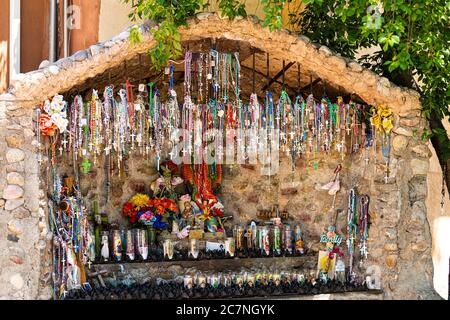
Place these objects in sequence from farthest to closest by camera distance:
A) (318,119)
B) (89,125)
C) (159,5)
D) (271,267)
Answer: (271,267) < (318,119) < (89,125) < (159,5)

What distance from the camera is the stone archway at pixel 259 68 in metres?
6.22

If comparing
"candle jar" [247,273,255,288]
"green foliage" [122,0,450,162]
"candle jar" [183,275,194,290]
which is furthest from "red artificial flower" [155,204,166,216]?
"green foliage" [122,0,450,162]

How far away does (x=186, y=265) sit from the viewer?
787 centimetres

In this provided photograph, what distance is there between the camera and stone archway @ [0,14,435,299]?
6223 millimetres

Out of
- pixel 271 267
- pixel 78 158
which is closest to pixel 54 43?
pixel 78 158

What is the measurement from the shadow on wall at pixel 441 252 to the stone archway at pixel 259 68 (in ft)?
5.80

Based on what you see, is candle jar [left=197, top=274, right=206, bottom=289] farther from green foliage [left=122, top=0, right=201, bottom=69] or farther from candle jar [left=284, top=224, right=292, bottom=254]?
green foliage [left=122, top=0, right=201, bottom=69]

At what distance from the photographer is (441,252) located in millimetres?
8953

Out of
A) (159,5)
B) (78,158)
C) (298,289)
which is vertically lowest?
(298,289)

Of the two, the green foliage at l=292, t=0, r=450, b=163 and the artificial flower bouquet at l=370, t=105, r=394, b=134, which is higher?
the green foliage at l=292, t=0, r=450, b=163

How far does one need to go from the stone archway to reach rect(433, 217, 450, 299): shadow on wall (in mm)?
1769

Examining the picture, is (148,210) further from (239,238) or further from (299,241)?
(299,241)

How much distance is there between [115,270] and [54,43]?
2506mm

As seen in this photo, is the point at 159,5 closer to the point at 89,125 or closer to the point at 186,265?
the point at 89,125
